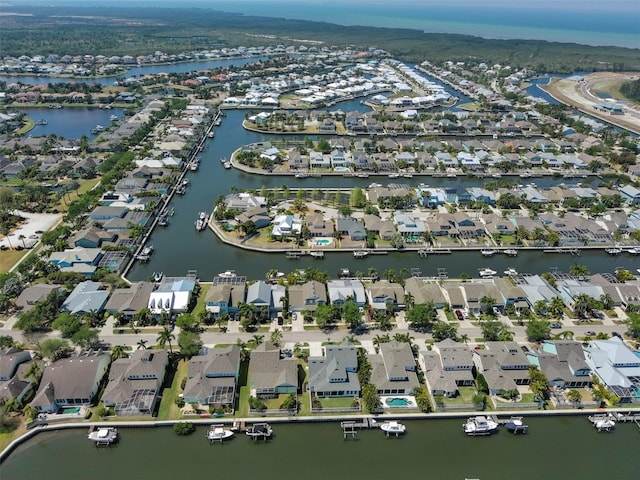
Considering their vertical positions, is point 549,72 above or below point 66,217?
above

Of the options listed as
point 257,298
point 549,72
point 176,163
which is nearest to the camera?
point 257,298

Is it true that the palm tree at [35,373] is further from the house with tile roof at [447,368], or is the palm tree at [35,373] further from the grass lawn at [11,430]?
the house with tile roof at [447,368]

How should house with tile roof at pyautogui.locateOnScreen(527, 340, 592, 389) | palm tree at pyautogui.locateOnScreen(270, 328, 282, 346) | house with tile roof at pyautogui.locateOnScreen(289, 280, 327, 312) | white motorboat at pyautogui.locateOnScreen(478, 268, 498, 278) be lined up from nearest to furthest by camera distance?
house with tile roof at pyautogui.locateOnScreen(527, 340, 592, 389) < palm tree at pyautogui.locateOnScreen(270, 328, 282, 346) < house with tile roof at pyautogui.locateOnScreen(289, 280, 327, 312) < white motorboat at pyautogui.locateOnScreen(478, 268, 498, 278)

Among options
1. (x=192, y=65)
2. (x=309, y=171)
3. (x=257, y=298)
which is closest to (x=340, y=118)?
(x=309, y=171)

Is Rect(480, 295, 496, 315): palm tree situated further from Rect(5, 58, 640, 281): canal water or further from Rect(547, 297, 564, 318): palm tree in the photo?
Rect(5, 58, 640, 281): canal water

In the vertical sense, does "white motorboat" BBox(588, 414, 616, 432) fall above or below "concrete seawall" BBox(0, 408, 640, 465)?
above

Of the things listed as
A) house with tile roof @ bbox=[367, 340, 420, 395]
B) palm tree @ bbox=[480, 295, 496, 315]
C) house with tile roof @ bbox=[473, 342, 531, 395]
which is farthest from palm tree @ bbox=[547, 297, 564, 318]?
house with tile roof @ bbox=[367, 340, 420, 395]

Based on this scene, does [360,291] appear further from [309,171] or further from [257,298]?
[309,171]
